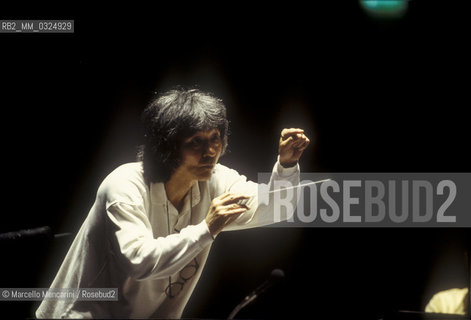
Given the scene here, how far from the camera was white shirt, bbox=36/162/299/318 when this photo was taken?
2654 millimetres

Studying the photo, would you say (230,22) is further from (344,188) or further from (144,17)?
(344,188)

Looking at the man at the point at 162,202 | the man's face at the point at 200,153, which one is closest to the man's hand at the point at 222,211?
the man at the point at 162,202

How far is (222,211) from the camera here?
270 centimetres

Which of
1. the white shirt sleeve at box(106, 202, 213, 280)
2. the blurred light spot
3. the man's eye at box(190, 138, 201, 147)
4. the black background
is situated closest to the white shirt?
the white shirt sleeve at box(106, 202, 213, 280)

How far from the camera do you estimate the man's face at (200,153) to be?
2.89 meters

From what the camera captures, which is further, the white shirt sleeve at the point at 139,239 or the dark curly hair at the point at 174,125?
the dark curly hair at the point at 174,125

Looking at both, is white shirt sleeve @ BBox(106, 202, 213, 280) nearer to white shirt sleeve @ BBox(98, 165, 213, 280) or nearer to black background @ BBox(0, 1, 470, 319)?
white shirt sleeve @ BBox(98, 165, 213, 280)

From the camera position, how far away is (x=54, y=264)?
317cm

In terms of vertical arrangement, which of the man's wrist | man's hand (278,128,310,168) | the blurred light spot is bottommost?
the man's wrist

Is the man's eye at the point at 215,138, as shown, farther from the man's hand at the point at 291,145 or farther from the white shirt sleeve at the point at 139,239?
the white shirt sleeve at the point at 139,239

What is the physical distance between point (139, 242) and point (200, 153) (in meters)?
0.55

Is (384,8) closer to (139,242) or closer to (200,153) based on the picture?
(200,153)

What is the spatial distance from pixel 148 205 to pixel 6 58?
1337 millimetres

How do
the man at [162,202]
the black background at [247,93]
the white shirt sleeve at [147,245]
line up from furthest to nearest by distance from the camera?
the black background at [247,93] → the man at [162,202] → the white shirt sleeve at [147,245]
